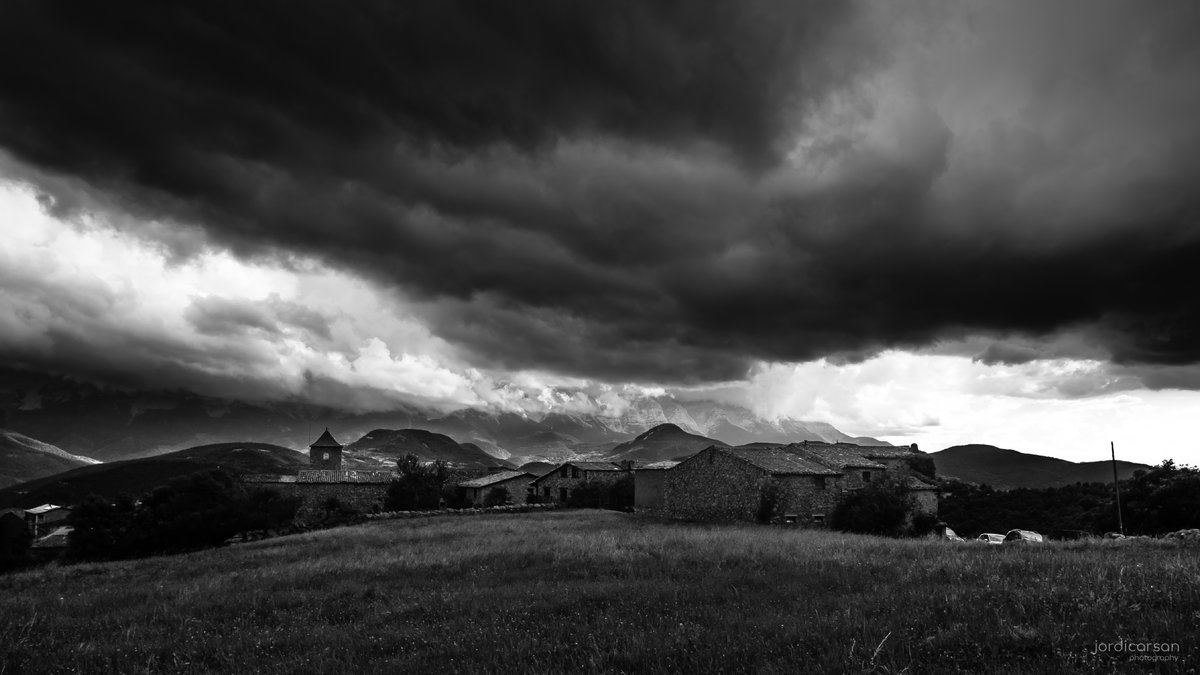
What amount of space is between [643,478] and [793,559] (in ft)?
172

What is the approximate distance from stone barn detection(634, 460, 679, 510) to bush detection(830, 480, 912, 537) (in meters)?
23.7

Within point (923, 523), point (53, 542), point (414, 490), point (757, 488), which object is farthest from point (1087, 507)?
point (53, 542)

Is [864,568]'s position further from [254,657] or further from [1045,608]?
[254,657]

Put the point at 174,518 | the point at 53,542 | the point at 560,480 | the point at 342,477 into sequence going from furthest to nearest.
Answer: the point at 560,480
the point at 342,477
the point at 53,542
the point at 174,518

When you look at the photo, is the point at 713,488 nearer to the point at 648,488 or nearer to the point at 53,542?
the point at 648,488

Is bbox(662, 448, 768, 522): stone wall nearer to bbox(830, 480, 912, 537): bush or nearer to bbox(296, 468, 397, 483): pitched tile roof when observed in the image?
bbox(830, 480, 912, 537): bush

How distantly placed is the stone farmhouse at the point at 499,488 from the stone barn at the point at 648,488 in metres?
21.7

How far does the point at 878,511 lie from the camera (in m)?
42.1

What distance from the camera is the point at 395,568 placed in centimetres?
1884

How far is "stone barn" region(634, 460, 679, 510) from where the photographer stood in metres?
65.6

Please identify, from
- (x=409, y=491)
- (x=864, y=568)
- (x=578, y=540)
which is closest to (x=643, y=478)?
(x=409, y=491)

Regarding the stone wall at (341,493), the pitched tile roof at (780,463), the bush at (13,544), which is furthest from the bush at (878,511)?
the bush at (13,544)

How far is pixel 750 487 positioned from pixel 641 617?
3937 cm

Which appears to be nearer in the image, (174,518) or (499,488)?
(174,518)
